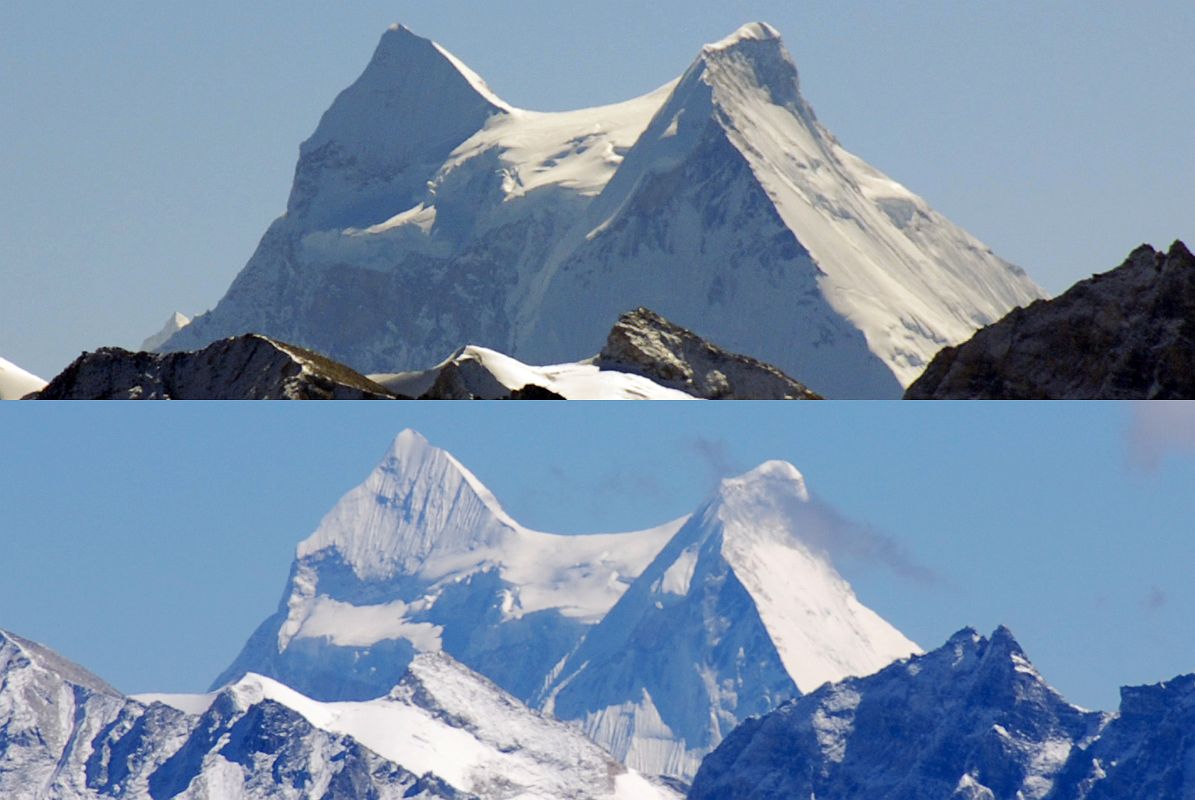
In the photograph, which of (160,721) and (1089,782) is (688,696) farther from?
(160,721)

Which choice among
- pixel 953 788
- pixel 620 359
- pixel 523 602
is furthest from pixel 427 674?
pixel 620 359

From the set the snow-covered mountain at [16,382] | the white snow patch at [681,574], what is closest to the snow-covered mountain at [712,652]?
the white snow patch at [681,574]

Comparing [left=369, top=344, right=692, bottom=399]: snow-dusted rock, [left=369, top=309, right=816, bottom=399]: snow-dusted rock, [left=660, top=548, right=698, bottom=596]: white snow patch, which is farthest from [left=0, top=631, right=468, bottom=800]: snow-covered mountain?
[left=369, top=344, right=692, bottom=399]: snow-dusted rock

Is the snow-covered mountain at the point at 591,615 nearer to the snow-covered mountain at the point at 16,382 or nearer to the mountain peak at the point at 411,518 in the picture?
the mountain peak at the point at 411,518

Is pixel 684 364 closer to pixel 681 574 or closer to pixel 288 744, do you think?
pixel 681 574

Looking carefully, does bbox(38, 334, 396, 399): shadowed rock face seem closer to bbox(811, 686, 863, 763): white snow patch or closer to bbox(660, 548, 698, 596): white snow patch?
bbox(660, 548, 698, 596): white snow patch

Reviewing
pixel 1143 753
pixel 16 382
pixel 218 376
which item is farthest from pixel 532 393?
pixel 16 382
